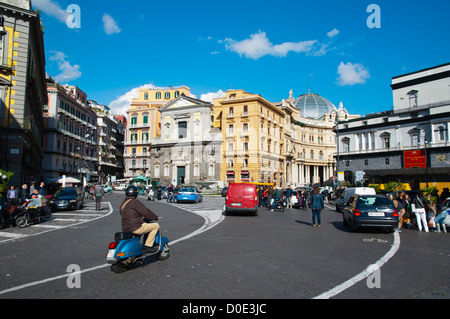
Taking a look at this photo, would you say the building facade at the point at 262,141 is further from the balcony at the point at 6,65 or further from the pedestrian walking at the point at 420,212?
the balcony at the point at 6,65

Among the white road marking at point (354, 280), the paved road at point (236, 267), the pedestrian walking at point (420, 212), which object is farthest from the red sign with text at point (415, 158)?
the white road marking at point (354, 280)

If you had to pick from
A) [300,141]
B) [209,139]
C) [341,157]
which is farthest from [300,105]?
[209,139]

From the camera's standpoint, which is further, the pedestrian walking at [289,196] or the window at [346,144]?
the window at [346,144]

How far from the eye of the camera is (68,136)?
54469 millimetres

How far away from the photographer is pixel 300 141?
8281cm

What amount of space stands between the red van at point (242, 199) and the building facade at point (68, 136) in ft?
104

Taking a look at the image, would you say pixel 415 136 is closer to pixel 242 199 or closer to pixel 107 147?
pixel 242 199

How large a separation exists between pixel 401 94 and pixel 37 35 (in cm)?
5056

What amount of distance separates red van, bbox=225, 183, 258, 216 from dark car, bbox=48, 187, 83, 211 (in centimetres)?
991

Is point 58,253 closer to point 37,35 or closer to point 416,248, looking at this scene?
point 416,248

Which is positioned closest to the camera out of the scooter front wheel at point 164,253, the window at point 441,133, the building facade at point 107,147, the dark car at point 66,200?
the scooter front wheel at point 164,253

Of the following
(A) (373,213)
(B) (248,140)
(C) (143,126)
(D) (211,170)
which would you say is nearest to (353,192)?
(A) (373,213)

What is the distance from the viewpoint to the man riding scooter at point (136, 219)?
6273 millimetres
